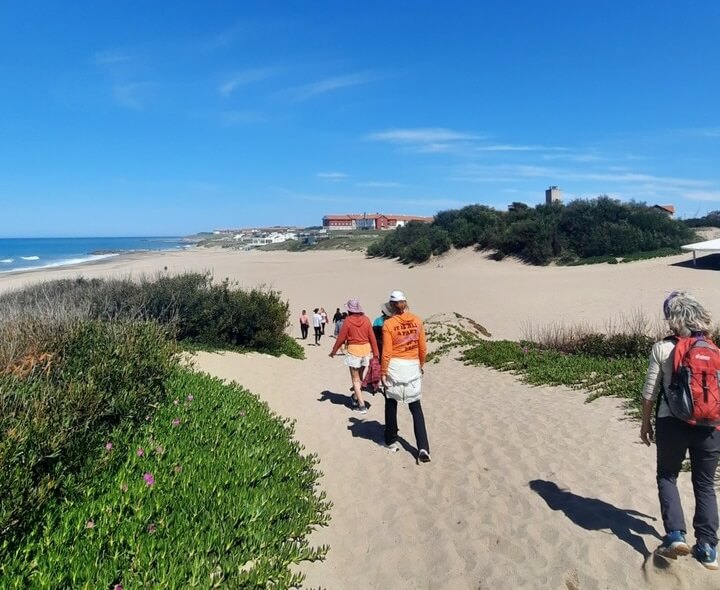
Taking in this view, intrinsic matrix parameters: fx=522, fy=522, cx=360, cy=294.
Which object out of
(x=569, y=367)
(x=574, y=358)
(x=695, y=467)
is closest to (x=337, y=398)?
(x=569, y=367)

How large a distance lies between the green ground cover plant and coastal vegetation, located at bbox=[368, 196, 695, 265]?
33.6 meters

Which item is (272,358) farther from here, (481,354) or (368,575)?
(368,575)

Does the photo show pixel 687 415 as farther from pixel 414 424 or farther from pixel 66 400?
pixel 66 400

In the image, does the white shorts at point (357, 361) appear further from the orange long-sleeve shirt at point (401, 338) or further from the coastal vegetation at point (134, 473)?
the orange long-sleeve shirt at point (401, 338)

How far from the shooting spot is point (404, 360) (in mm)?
5480

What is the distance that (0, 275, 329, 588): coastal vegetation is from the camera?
123 inches

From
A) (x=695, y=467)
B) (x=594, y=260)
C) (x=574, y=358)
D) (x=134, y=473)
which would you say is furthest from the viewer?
(x=594, y=260)

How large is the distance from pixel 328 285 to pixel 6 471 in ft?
102

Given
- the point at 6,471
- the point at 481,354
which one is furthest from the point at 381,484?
the point at 481,354

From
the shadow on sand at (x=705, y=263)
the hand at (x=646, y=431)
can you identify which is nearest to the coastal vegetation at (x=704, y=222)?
the shadow on sand at (x=705, y=263)

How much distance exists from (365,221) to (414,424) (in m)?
143

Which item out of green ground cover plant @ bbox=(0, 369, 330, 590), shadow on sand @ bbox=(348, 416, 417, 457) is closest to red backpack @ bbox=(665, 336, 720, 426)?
green ground cover plant @ bbox=(0, 369, 330, 590)

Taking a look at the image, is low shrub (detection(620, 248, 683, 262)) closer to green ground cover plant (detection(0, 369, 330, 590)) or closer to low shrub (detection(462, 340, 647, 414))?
low shrub (detection(462, 340, 647, 414))

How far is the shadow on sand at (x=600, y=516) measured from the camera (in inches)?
154
